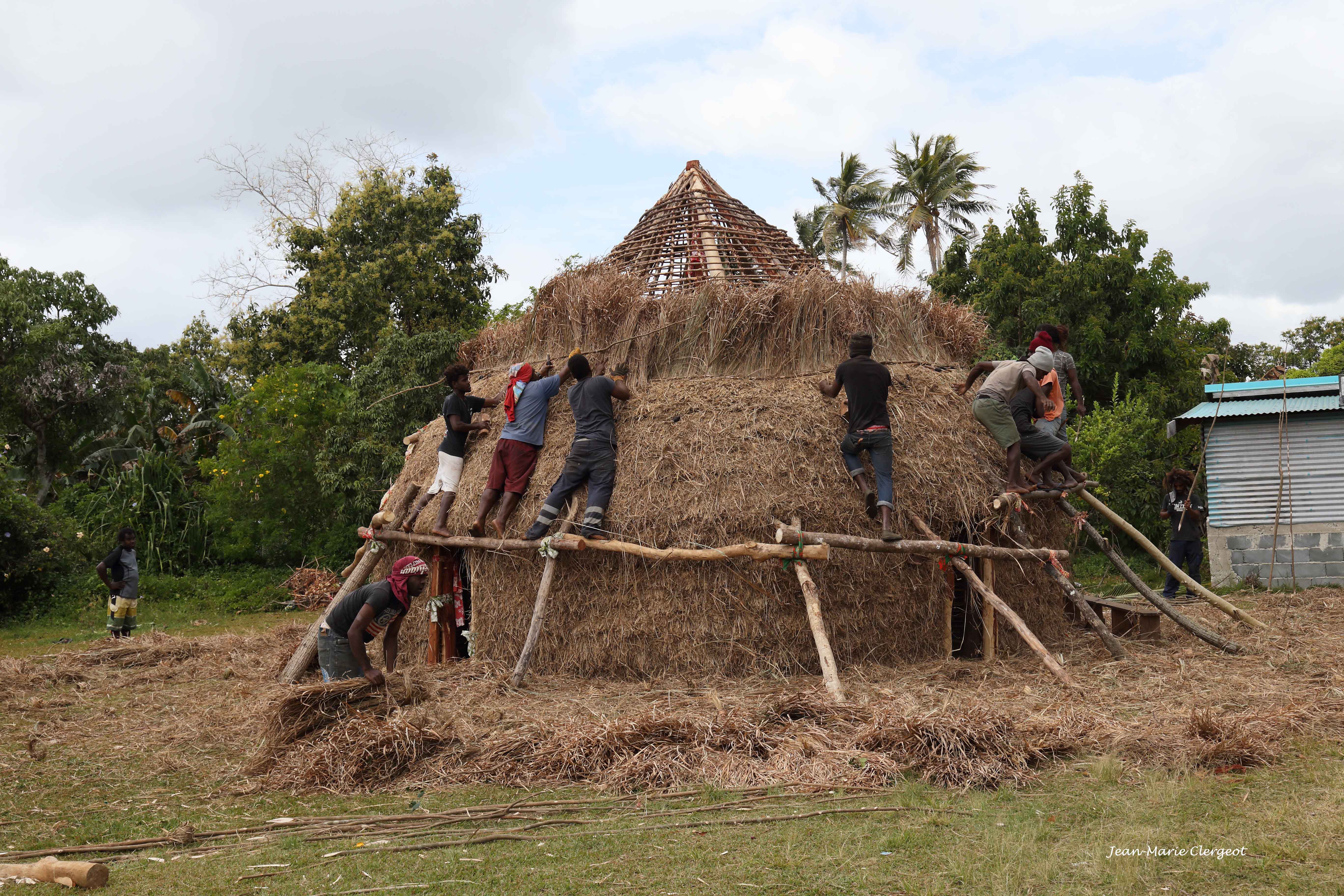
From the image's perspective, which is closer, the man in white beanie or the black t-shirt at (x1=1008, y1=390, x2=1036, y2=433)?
the man in white beanie

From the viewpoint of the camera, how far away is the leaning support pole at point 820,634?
7.39m

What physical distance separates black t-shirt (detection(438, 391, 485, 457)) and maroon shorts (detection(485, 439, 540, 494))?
0.70m

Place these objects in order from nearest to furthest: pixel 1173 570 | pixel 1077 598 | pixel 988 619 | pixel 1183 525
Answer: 1. pixel 1077 598
2. pixel 988 619
3. pixel 1173 570
4. pixel 1183 525

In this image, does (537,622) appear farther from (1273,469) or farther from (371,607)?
(1273,469)

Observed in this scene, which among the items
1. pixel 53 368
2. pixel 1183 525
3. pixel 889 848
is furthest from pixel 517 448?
pixel 53 368

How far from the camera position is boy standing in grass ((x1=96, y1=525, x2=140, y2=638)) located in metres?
13.4

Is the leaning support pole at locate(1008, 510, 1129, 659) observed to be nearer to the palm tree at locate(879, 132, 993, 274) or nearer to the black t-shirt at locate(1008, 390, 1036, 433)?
the black t-shirt at locate(1008, 390, 1036, 433)

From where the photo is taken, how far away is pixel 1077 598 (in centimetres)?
890

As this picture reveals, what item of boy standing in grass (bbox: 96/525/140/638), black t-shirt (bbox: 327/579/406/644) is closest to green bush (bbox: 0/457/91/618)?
boy standing in grass (bbox: 96/525/140/638)

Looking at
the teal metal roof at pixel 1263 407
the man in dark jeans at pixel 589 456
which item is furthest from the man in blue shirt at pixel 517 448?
the teal metal roof at pixel 1263 407

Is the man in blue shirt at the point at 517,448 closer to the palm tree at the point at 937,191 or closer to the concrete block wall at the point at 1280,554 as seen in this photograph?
the concrete block wall at the point at 1280,554

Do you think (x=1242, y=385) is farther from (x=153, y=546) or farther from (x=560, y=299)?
(x=153, y=546)

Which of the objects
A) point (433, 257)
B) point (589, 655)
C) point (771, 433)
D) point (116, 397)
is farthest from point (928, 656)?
point (116, 397)

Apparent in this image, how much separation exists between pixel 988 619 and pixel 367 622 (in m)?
5.60
